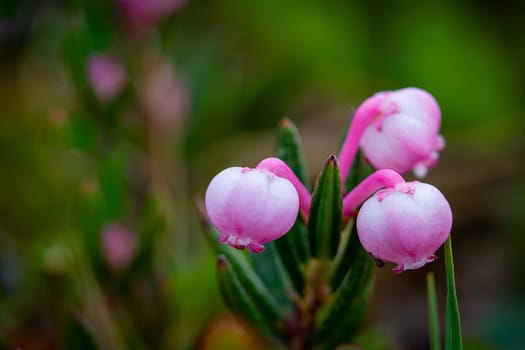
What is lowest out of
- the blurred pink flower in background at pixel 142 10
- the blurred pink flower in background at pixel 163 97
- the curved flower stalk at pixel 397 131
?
the blurred pink flower in background at pixel 163 97

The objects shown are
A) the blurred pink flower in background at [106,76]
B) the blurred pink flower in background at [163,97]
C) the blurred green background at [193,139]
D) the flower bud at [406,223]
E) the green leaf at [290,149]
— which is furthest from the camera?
the blurred pink flower in background at [163,97]

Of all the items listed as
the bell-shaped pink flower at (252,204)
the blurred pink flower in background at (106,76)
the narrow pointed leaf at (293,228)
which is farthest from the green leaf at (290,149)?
the blurred pink flower in background at (106,76)

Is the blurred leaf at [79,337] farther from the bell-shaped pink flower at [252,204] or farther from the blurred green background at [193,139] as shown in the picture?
the bell-shaped pink flower at [252,204]

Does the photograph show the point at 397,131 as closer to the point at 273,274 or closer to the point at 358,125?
the point at 358,125

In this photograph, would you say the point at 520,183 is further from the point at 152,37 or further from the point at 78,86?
the point at 78,86

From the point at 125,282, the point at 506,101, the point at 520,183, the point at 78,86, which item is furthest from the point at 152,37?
the point at 506,101

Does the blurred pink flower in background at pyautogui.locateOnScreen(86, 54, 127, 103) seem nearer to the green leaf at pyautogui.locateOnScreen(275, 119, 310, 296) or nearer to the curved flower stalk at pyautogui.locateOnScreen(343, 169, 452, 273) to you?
the green leaf at pyautogui.locateOnScreen(275, 119, 310, 296)

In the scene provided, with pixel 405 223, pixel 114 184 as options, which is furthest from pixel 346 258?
pixel 114 184
